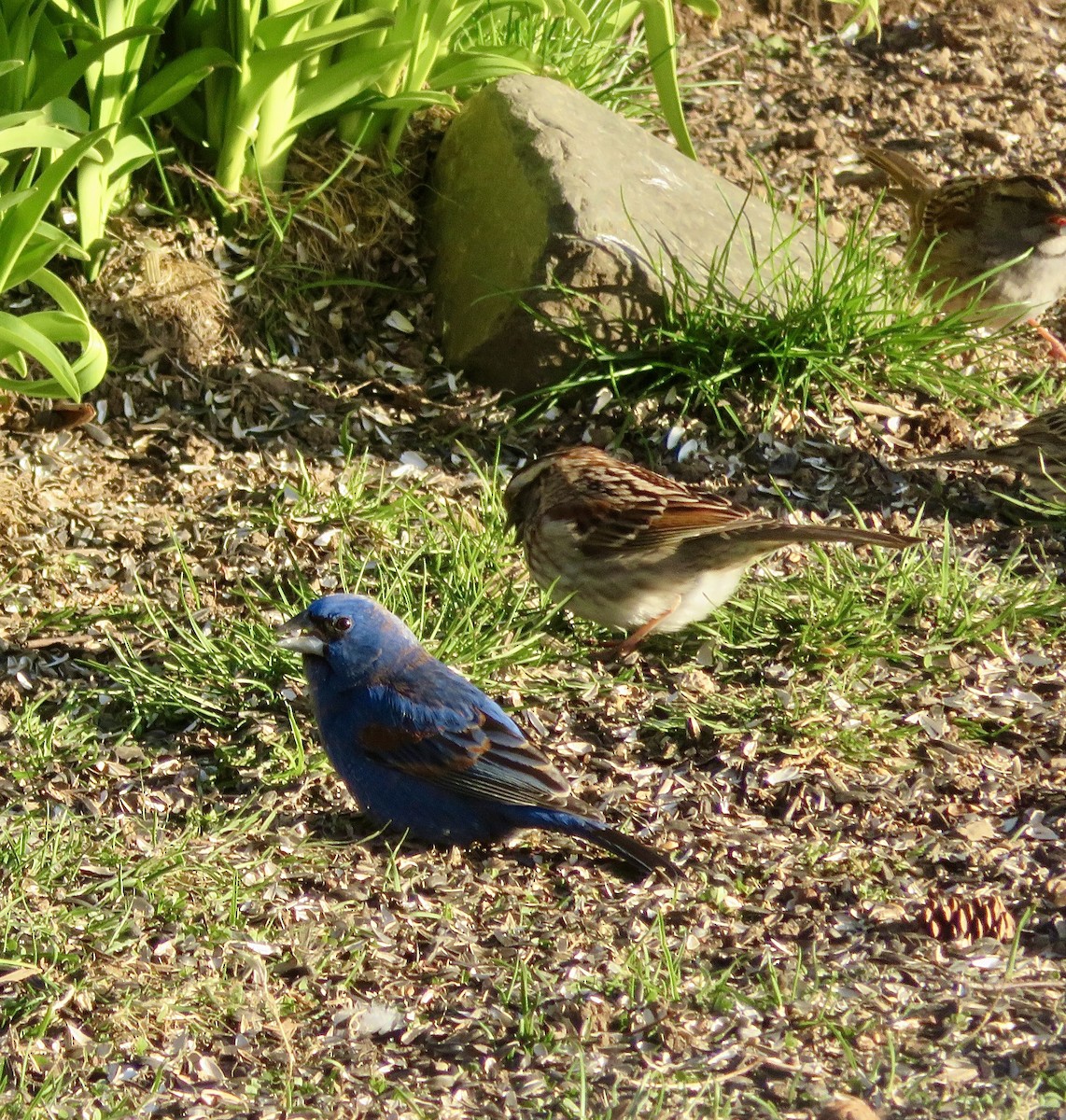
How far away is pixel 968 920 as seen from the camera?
3.46m

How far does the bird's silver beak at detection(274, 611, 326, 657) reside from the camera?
3875 mm

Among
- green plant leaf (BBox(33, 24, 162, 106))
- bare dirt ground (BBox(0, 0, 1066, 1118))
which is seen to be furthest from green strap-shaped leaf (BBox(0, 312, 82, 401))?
green plant leaf (BBox(33, 24, 162, 106))

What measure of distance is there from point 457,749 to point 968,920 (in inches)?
48.4

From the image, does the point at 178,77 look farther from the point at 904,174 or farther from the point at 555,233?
the point at 904,174

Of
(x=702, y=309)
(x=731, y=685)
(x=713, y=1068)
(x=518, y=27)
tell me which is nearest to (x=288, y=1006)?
(x=713, y=1068)

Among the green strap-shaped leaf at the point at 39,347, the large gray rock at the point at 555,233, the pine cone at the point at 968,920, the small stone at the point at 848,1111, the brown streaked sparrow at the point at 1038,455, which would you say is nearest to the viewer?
the small stone at the point at 848,1111

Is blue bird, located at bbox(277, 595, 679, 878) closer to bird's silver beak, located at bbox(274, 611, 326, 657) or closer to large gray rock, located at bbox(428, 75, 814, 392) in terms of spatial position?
bird's silver beak, located at bbox(274, 611, 326, 657)

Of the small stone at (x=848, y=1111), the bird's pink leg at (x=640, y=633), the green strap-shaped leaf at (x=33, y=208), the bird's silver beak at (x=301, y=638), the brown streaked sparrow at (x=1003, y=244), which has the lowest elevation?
the bird's pink leg at (x=640, y=633)

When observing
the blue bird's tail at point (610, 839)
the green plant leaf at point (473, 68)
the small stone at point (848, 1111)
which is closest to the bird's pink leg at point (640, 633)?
the blue bird's tail at point (610, 839)

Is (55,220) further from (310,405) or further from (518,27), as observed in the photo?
(518,27)

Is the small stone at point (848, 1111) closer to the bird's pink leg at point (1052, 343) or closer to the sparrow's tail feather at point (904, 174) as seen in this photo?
the bird's pink leg at point (1052, 343)

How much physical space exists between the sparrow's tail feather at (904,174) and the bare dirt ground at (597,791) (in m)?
0.23

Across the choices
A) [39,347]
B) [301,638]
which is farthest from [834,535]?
[39,347]

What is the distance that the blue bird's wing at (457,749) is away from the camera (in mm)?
3721
